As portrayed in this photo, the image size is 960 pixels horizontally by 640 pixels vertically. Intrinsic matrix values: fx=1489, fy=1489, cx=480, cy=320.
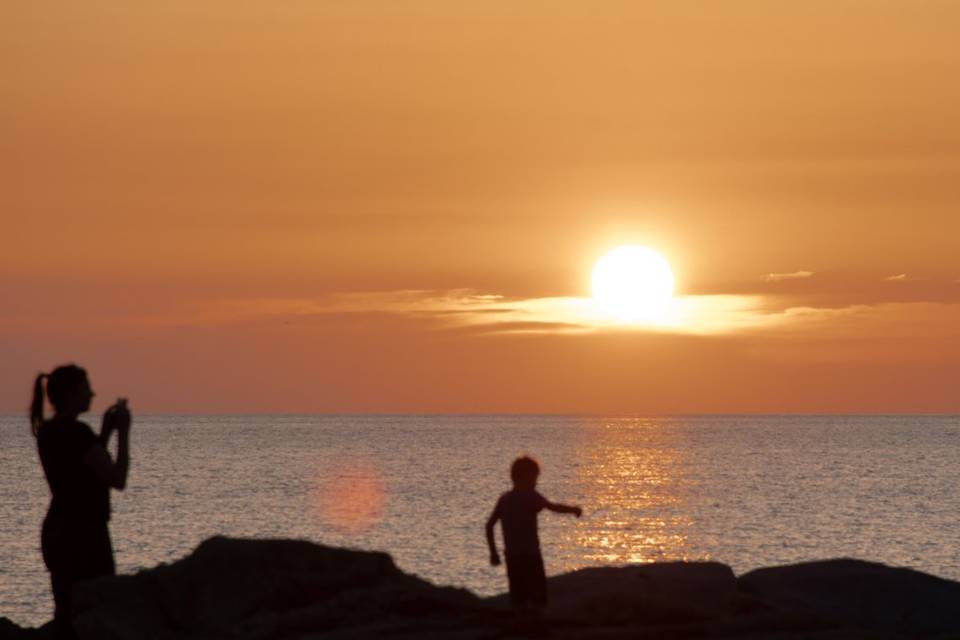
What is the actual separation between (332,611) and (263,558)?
4.12ft

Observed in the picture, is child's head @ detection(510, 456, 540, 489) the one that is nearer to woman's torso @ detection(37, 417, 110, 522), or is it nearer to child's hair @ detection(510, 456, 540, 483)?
child's hair @ detection(510, 456, 540, 483)

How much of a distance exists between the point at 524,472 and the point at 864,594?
3.97m

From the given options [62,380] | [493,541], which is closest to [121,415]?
[62,380]

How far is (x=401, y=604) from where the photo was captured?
42.8ft

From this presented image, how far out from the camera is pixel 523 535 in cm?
1482

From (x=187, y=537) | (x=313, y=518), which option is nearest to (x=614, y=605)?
(x=187, y=537)

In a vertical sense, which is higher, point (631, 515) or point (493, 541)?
point (493, 541)

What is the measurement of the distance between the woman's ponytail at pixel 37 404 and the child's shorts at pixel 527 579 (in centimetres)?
473

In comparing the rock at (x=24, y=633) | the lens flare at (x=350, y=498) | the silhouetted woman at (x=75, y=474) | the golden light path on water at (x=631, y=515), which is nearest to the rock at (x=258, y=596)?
the silhouetted woman at (x=75, y=474)

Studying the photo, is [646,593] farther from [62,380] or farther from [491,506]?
[491,506]

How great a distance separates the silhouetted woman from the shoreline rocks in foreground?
34 cm

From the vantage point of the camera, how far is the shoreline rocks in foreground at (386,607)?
41.5 feet

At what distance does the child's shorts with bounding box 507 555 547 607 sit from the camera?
1444 centimetres

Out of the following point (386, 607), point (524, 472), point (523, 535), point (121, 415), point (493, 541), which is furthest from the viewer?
point (524, 472)
